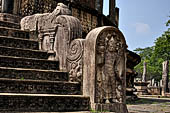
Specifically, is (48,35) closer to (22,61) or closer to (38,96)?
(22,61)

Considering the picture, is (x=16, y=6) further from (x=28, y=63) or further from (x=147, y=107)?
(x=147, y=107)

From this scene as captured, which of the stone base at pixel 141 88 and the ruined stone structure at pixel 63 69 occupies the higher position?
the ruined stone structure at pixel 63 69

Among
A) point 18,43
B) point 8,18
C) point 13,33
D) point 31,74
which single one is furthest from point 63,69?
point 8,18

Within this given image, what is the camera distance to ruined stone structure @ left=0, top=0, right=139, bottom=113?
4.60 m

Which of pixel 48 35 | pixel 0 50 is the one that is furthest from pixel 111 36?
pixel 0 50

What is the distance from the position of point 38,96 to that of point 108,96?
1.42 metres

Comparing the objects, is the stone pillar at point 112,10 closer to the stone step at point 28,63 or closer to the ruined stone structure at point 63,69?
the ruined stone structure at point 63,69

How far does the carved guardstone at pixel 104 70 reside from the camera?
504cm

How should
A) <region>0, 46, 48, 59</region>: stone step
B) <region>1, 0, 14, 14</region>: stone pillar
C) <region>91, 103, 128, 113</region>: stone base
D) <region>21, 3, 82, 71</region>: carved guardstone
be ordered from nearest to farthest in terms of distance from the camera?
<region>91, 103, 128, 113</region>: stone base → <region>0, 46, 48, 59</region>: stone step → <region>21, 3, 82, 71</region>: carved guardstone → <region>1, 0, 14, 14</region>: stone pillar

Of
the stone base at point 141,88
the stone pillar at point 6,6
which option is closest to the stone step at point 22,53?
the stone pillar at point 6,6

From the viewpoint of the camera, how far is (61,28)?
20.6ft

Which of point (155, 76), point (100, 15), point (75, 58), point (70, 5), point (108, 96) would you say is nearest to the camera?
point (108, 96)

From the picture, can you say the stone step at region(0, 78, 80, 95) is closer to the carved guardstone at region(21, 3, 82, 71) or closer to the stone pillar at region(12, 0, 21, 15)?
the carved guardstone at region(21, 3, 82, 71)

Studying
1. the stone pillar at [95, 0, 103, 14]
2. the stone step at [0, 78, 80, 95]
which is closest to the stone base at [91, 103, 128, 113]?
the stone step at [0, 78, 80, 95]
